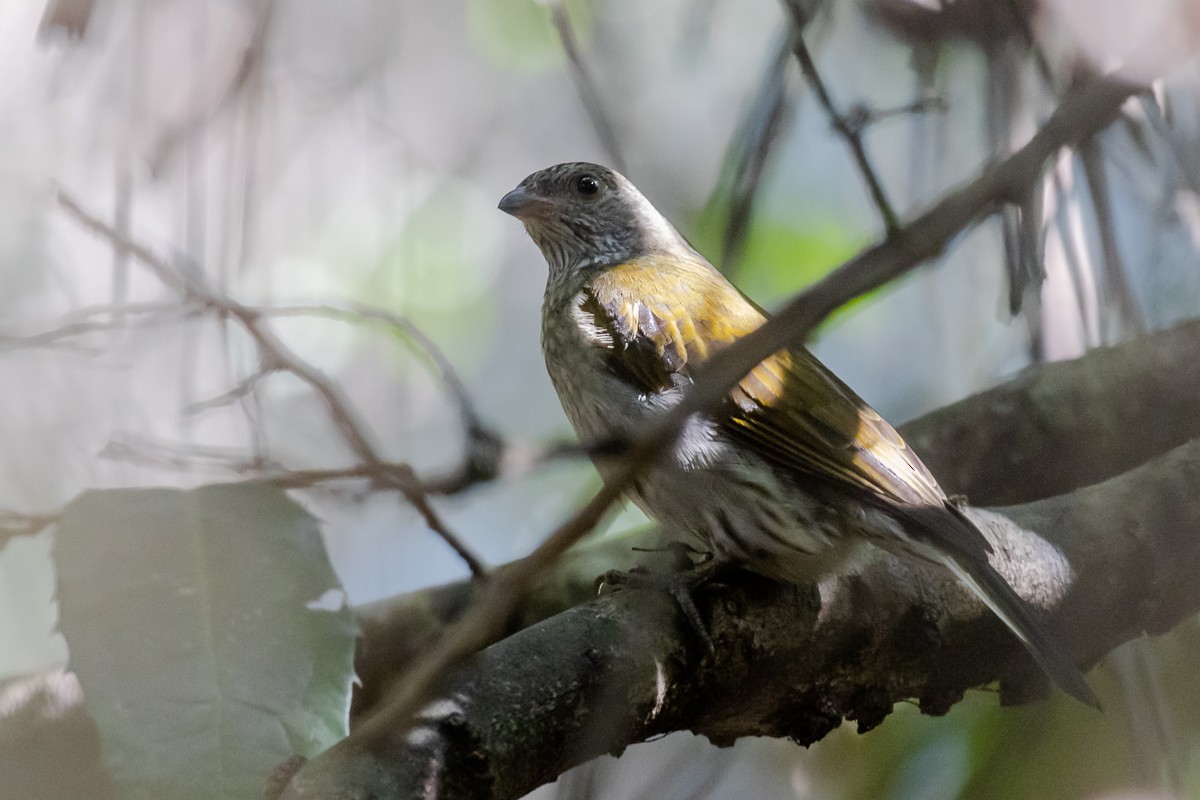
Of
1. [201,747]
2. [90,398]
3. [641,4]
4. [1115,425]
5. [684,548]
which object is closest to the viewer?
[201,747]

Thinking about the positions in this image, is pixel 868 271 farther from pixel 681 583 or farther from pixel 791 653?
pixel 791 653

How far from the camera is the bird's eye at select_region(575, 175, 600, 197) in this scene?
385cm

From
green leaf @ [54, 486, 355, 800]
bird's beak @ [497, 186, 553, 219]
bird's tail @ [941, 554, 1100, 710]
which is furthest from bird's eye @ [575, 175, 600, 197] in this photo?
green leaf @ [54, 486, 355, 800]

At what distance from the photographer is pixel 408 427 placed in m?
2.79

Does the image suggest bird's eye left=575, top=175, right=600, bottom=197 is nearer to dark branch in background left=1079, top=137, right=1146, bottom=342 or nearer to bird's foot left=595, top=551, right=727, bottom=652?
bird's foot left=595, top=551, right=727, bottom=652

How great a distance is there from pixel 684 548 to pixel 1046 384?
1.38m

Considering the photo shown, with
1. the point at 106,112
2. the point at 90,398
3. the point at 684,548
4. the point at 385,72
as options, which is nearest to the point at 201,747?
the point at 90,398

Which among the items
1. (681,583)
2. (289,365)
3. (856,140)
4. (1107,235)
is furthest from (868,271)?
(1107,235)

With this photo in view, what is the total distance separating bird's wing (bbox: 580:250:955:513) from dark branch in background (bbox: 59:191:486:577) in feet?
3.07

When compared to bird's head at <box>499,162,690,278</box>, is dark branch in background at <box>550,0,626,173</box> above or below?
above

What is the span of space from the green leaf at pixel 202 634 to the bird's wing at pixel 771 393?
1.26 meters

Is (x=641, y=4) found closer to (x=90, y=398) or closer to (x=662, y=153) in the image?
(x=662, y=153)

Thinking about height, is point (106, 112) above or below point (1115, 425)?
above

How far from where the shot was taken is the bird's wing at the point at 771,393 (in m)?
2.72
